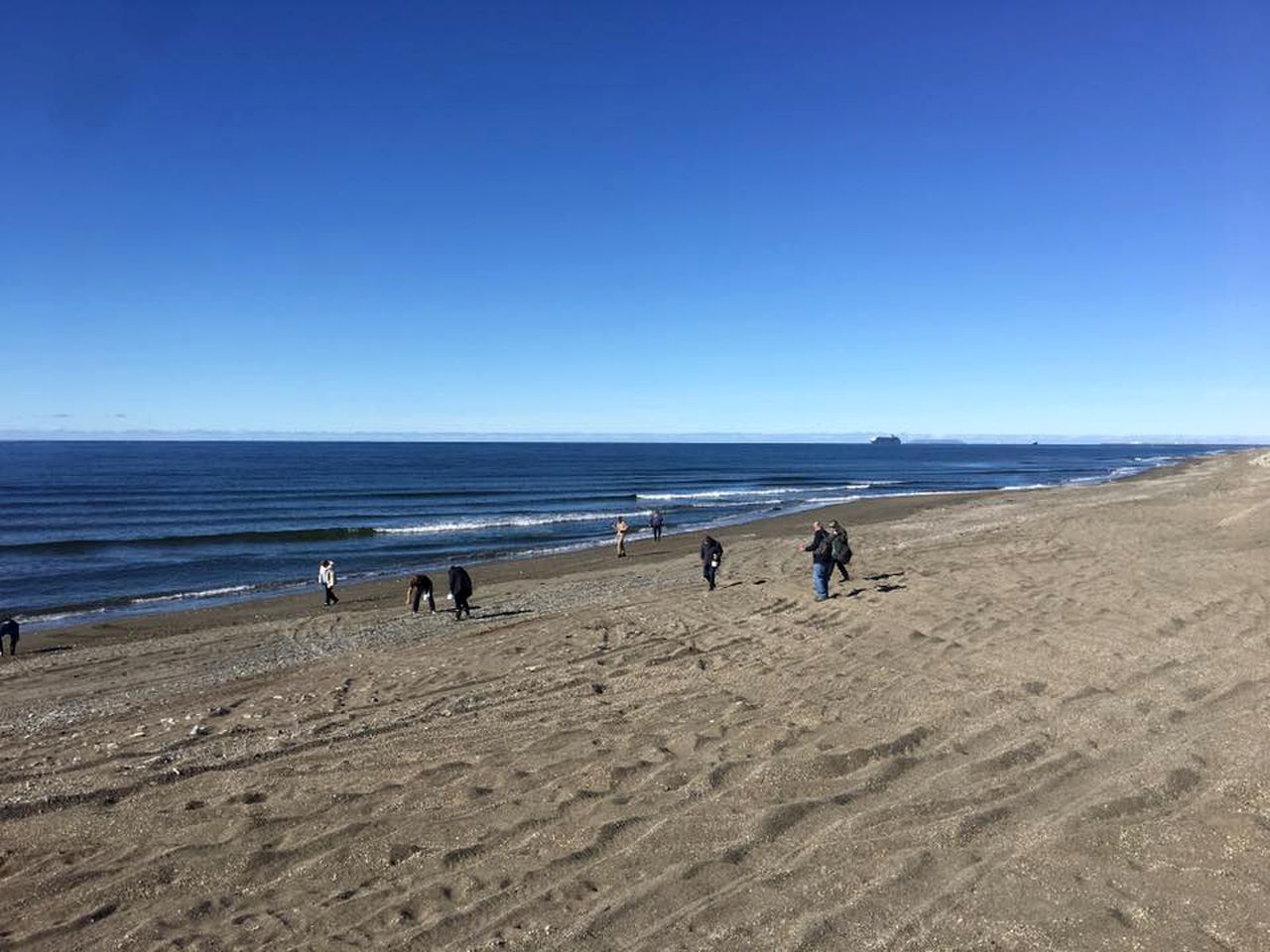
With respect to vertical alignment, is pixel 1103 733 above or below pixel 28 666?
above

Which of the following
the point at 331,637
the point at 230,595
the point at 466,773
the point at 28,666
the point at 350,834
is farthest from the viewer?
the point at 230,595

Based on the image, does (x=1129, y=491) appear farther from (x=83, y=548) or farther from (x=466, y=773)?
(x=83, y=548)

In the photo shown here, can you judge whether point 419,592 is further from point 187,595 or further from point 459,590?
point 187,595

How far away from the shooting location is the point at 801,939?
428 cm

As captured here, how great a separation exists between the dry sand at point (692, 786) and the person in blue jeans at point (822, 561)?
3.34 ft

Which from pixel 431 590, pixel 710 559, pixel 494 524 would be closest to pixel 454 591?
pixel 431 590

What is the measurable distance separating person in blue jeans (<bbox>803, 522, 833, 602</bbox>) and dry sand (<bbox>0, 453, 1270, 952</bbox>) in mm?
1019

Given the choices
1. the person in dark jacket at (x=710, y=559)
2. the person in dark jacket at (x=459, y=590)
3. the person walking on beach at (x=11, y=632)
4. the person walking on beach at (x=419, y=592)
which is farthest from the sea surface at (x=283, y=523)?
the person in dark jacket at (x=710, y=559)

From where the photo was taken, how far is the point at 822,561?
14508 mm

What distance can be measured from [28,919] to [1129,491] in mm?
54671

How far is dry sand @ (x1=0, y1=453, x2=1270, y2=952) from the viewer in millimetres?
4570

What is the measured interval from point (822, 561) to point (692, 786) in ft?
29.1

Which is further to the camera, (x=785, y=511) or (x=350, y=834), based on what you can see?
(x=785, y=511)

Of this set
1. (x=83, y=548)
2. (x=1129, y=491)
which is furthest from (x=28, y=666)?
(x=1129, y=491)
